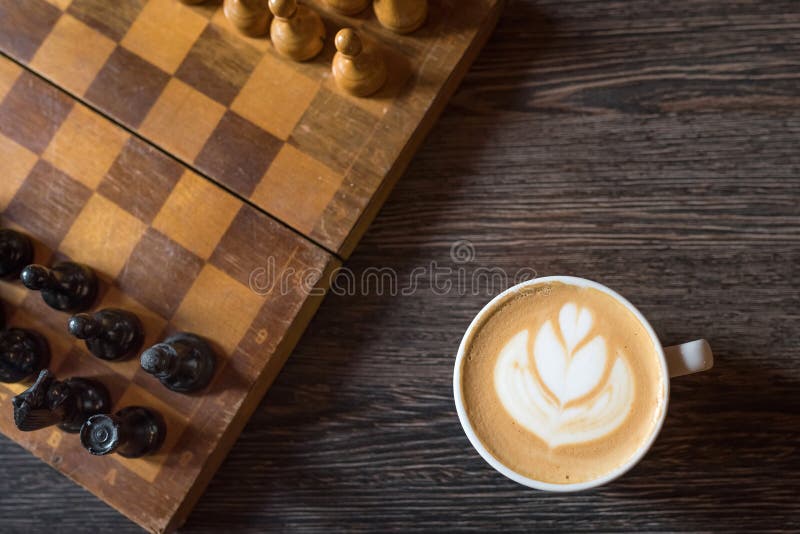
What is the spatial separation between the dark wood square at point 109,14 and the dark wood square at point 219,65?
115mm

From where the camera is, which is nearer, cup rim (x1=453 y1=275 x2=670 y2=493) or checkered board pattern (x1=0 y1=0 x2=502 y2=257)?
cup rim (x1=453 y1=275 x2=670 y2=493)

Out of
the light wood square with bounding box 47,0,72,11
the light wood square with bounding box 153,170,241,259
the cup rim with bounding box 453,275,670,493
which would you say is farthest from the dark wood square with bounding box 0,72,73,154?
the cup rim with bounding box 453,275,670,493

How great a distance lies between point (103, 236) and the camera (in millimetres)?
1103

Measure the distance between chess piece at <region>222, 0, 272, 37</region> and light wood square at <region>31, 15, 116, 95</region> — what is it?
20 cm

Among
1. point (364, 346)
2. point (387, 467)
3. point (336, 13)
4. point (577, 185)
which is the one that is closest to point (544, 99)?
point (577, 185)

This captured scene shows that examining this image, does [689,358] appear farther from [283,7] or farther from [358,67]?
[283,7]

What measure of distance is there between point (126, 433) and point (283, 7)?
64cm

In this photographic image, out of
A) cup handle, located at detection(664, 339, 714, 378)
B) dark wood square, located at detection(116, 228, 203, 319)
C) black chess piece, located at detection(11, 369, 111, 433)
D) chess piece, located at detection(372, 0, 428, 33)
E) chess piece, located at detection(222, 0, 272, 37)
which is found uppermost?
chess piece, located at detection(372, 0, 428, 33)

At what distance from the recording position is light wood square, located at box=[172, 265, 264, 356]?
1074 mm

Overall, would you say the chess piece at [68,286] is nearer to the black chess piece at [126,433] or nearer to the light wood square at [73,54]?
the black chess piece at [126,433]

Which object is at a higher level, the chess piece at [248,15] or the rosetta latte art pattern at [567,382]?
the chess piece at [248,15]

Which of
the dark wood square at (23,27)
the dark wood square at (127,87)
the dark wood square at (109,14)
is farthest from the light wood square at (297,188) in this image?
the dark wood square at (23,27)

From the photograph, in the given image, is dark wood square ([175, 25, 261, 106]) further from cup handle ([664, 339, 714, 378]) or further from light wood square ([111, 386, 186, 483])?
cup handle ([664, 339, 714, 378])

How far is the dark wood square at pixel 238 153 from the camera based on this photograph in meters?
1.09
